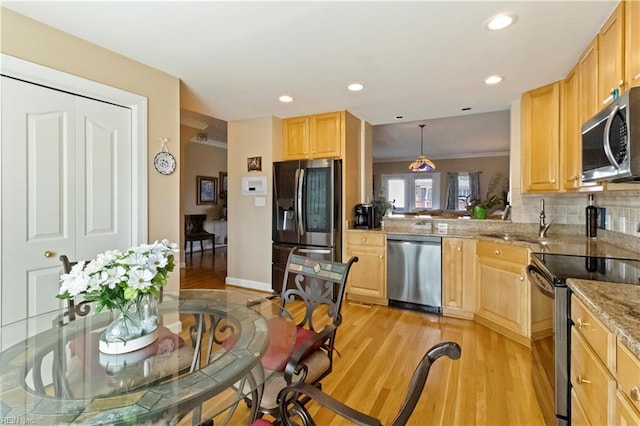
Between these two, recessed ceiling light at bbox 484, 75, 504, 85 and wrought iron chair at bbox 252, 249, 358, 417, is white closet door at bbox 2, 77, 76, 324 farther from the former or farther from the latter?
recessed ceiling light at bbox 484, 75, 504, 85

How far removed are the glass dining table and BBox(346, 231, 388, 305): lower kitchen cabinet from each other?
203 centimetres

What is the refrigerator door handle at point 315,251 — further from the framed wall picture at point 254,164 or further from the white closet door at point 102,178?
the white closet door at point 102,178

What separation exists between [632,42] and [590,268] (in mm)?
1169

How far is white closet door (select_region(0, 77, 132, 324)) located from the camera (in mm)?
1856

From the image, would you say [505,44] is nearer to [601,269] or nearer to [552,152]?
[552,152]

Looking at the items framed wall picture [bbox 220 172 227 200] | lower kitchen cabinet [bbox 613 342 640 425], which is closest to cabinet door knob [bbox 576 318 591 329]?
lower kitchen cabinet [bbox 613 342 640 425]

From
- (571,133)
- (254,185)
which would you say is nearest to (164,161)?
(254,185)

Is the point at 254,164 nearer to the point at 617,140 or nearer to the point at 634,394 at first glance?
the point at 617,140

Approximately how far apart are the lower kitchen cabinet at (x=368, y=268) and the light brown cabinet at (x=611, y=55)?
7.19ft

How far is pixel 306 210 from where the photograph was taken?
387 centimetres

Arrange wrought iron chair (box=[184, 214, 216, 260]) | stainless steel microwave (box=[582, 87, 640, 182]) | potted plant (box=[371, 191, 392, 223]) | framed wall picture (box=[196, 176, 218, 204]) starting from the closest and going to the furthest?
stainless steel microwave (box=[582, 87, 640, 182]), potted plant (box=[371, 191, 392, 223]), wrought iron chair (box=[184, 214, 216, 260]), framed wall picture (box=[196, 176, 218, 204])

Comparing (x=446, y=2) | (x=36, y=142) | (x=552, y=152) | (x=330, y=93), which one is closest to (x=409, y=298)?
(x=552, y=152)

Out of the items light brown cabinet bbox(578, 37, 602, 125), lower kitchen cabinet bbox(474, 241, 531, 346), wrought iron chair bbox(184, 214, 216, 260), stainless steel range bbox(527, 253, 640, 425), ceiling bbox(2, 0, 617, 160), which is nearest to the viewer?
stainless steel range bbox(527, 253, 640, 425)

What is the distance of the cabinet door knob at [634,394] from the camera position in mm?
863
